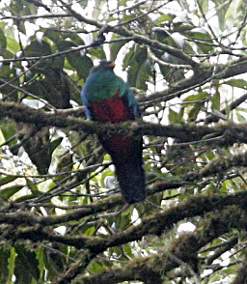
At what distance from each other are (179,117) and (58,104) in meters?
0.62

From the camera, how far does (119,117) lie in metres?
3.52

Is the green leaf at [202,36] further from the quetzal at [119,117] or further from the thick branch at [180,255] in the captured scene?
the thick branch at [180,255]

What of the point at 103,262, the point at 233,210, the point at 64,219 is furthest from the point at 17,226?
the point at 233,210

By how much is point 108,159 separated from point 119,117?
608mm

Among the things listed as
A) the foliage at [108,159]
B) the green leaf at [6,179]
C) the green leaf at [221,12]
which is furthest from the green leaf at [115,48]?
the green leaf at [6,179]

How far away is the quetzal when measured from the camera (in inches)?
130

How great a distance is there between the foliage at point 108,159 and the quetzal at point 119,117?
0.08 metres

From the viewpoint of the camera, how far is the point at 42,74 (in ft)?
12.7

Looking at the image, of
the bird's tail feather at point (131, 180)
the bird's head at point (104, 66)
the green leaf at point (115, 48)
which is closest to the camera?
the bird's tail feather at point (131, 180)

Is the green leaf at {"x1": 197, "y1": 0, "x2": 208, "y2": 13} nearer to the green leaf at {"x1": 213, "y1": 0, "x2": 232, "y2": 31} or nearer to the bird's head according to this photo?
the green leaf at {"x1": 213, "y1": 0, "x2": 232, "y2": 31}

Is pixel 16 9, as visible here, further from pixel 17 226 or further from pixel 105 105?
pixel 17 226

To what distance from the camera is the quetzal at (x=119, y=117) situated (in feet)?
10.8

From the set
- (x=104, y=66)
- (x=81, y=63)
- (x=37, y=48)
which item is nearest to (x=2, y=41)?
(x=37, y=48)

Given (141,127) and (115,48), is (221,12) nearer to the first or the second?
(115,48)
